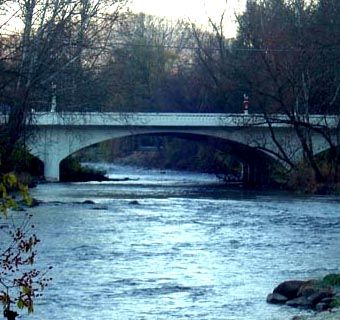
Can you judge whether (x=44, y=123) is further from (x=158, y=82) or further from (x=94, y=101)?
(x=158, y=82)

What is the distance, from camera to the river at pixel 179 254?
15.8m

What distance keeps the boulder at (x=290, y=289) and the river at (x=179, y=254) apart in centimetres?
35

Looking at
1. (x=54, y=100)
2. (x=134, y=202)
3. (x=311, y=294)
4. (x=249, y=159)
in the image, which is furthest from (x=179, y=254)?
(x=249, y=159)

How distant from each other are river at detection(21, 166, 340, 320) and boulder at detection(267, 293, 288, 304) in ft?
0.42

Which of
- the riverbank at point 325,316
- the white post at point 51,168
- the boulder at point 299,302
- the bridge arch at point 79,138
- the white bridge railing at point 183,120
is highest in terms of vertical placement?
the white bridge railing at point 183,120

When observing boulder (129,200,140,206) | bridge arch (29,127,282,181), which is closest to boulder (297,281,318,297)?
boulder (129,200,140,206)

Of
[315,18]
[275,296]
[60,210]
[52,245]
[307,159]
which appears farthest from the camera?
[307,159]

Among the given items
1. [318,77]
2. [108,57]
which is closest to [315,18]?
[318,77]

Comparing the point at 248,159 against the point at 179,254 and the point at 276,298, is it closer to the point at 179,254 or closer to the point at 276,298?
the point at 179,254

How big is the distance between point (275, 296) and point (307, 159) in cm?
3531

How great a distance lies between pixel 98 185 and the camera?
53.8 m

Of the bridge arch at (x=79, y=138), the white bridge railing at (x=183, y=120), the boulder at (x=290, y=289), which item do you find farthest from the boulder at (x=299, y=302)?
the bridge arch at (x=79, y=138)

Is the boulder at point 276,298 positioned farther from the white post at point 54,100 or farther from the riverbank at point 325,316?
the white post at point 54,100

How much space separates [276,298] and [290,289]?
0.41 meters
